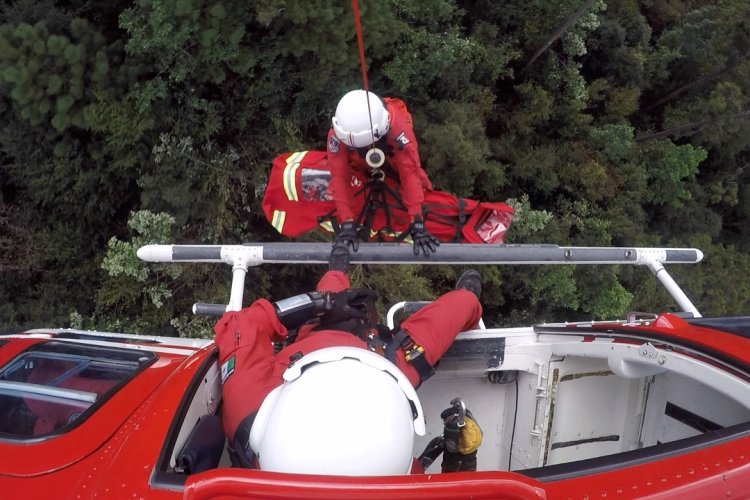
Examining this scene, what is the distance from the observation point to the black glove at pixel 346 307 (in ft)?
7.60

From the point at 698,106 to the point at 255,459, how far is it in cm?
985

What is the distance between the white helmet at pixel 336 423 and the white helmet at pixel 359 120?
5.98ft

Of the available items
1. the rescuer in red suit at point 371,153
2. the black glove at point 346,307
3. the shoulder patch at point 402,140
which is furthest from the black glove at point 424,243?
the black glove at point 346,307

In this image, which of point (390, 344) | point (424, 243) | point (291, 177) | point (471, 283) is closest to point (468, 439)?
point (390, 344)

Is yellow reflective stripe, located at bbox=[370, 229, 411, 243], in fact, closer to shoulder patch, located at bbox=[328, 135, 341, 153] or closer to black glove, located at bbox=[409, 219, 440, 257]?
black glove, located at bbox=[409, 219, 440, 257]

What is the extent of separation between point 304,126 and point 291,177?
2.47m

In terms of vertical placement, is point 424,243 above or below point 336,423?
above

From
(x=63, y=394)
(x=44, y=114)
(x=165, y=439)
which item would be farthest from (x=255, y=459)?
(x=44, y=114)

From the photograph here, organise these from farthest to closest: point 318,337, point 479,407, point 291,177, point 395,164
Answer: point 291,177 → point 395,164 → point 479,407 → point 318,337

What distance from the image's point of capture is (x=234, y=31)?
4.96 meters

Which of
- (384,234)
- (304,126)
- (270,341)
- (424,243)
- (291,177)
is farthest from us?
(304,126)

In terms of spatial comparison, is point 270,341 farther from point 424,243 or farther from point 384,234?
point 384,234

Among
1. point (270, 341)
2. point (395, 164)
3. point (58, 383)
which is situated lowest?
point (58, 383)

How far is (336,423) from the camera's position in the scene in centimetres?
137
